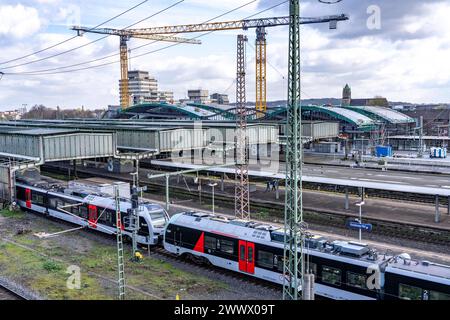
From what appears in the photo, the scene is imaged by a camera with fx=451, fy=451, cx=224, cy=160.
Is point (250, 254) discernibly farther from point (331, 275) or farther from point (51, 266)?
point (51, 266)

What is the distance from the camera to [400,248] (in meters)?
25.8

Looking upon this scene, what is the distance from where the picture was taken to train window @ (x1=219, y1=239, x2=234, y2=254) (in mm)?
21891

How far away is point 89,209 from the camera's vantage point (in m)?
29.9

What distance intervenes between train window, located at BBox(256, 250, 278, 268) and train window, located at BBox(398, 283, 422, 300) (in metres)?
5.72

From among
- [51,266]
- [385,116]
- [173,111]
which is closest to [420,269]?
[51,266]

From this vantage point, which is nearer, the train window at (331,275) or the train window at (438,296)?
the train window at (438,296)

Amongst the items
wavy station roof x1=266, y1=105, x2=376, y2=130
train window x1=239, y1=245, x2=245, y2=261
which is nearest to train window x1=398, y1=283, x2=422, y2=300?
train window x1=239, y1=245, x2=245, y2=261

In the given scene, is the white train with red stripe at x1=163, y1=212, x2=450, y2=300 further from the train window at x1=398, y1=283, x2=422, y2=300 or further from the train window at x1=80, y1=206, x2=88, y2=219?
the train window at x1=80, y1=206, x2=88, y2=219

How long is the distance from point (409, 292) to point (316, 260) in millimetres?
3930

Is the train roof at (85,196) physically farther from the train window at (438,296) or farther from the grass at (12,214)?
the train window at (438,296)

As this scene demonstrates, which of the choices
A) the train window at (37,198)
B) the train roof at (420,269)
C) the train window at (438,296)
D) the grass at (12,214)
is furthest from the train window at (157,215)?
the train window at (438,296)

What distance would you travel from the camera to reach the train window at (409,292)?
1600 cm

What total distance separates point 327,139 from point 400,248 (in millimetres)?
47915
